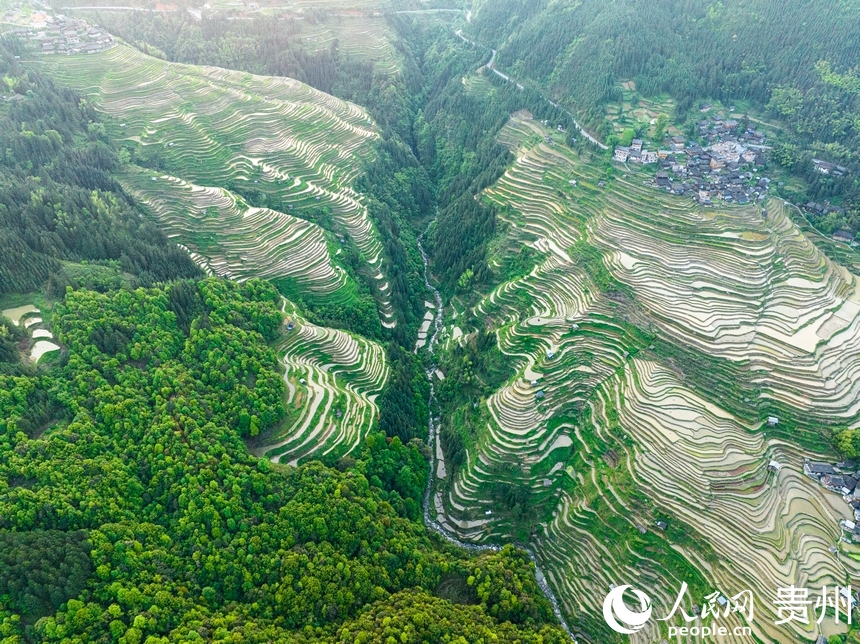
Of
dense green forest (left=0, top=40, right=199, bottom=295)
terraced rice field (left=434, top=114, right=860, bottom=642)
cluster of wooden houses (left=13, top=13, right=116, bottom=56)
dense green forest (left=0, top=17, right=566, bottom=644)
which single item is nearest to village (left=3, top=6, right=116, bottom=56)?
cluster of wooden houses (left=13, top=13, right=116, bottom=56)

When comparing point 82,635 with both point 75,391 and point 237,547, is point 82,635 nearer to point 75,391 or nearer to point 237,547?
point 237,547

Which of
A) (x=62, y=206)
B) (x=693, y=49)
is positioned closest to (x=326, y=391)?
(x=62, y=206)

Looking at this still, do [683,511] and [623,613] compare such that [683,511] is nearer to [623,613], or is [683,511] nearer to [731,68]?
[623,613]

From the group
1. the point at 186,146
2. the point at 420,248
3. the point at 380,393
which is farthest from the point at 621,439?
the point at 186,146

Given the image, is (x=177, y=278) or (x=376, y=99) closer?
(x=177, y=278)

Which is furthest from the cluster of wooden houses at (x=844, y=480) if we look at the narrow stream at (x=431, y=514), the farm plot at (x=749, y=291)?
the narrow stream at (x=431, y=514)

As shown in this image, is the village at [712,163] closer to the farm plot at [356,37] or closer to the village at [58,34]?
the farm plot at [356,37]
